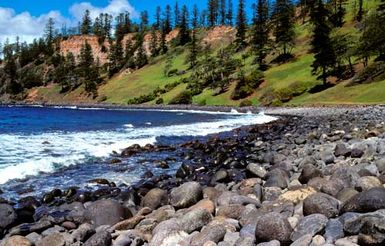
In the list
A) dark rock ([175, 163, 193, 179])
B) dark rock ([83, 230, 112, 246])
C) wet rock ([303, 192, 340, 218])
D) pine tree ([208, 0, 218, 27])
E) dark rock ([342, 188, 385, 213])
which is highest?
pine tree ([208, 0, 218, 27])

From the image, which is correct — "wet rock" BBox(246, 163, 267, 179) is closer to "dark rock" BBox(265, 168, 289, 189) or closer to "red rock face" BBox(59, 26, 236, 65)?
"dark rock" BBox(265, 168, 289, 189)

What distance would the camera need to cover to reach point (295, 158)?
807 inches

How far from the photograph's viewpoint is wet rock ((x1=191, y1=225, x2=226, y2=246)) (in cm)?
894

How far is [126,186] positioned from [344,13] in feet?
365

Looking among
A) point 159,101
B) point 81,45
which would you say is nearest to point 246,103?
point 159,101

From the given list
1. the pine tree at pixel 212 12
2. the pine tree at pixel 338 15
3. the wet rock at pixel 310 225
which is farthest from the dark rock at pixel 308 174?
the pine tree at pixel 212 12

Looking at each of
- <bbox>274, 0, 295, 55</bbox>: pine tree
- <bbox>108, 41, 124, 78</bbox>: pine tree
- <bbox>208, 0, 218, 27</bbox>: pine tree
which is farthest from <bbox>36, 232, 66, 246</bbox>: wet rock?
<bbox>208, 0, 218, 27</bbox>: pine tree

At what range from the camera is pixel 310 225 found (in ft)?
28.8

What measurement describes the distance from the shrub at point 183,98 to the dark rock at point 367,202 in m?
91.8

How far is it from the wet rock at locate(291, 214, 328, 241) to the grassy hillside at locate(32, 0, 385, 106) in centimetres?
5101

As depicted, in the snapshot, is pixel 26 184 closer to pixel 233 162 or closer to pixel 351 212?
pixel 233 162

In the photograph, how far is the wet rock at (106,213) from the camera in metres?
11.7

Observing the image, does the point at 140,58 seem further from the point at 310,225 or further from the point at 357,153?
the point at 310,225

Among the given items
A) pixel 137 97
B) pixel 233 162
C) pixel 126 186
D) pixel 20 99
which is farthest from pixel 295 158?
pixel 20 99
